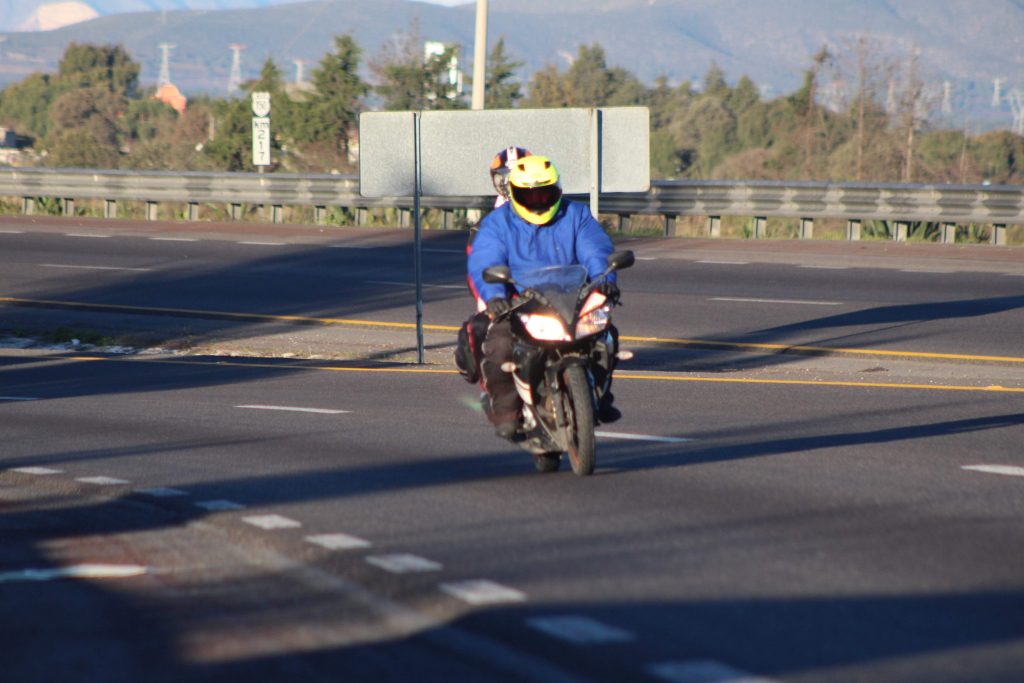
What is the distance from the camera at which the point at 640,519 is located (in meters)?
7.21

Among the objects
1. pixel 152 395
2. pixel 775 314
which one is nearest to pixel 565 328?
pixel 152 395

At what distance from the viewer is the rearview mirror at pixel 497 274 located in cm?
811

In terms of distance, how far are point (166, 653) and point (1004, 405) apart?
7860 millimetres

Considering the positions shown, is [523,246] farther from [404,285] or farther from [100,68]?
[100,68]

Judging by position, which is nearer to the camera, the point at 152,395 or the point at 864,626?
the point at 864,626

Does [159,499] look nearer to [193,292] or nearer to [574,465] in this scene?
[574,465]

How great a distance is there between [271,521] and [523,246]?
2.20m

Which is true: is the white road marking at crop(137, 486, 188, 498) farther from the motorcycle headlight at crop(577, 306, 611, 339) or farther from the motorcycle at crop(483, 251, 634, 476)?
the motorcycle headlight at crop(577, 306, 611, 339)

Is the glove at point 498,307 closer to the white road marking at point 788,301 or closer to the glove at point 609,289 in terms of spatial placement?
the glove at point 609,289

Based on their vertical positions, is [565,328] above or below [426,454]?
above

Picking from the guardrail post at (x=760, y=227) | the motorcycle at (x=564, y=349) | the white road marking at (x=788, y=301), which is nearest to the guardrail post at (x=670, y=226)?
the guardrail post at (x=760, y=227)

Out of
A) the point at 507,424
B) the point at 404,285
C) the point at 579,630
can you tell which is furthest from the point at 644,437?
the point at 404,285

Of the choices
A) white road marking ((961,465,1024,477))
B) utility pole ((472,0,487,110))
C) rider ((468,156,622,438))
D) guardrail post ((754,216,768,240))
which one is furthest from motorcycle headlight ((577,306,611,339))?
utility pole ((472,0,487,110))

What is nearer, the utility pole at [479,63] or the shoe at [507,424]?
the shoe at [507,424]
